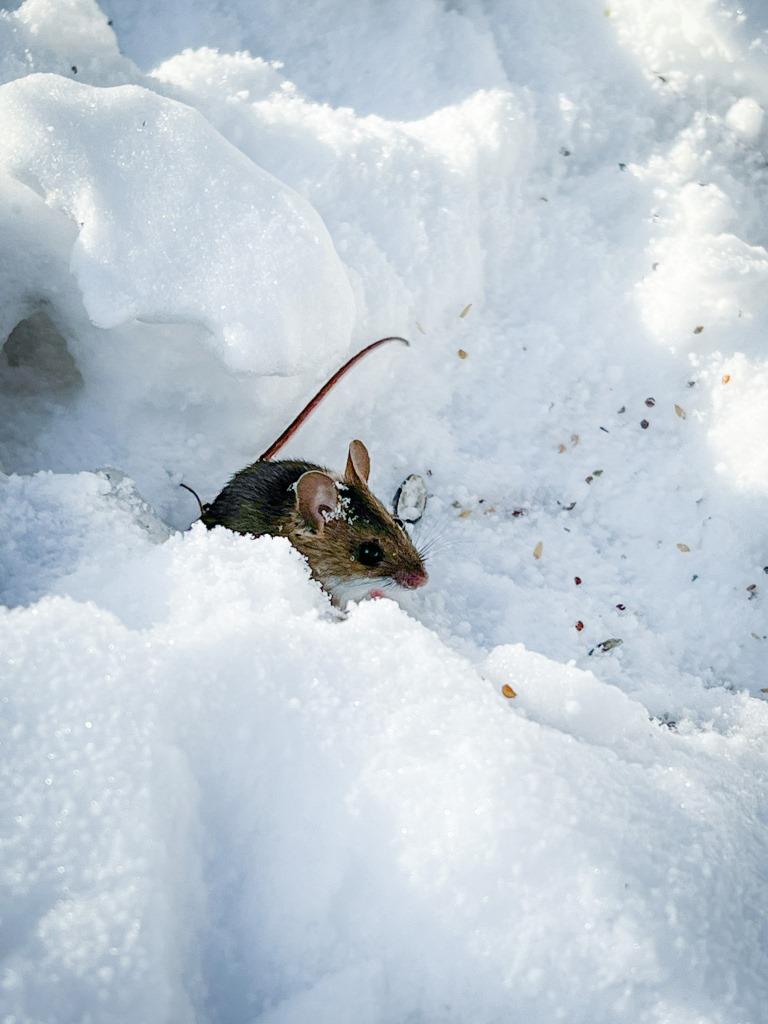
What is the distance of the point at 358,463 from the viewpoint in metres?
2.41

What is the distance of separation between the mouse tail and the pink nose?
614 millimetres

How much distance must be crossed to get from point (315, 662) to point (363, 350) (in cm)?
128

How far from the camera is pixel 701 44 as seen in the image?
2893mm

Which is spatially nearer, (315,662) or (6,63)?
(315,662)

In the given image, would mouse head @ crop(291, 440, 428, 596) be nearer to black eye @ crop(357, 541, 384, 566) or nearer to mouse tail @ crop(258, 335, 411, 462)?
black eye @ crop(357, 541, 384, 566)

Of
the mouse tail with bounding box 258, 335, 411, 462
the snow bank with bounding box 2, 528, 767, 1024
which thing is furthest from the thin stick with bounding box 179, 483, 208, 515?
the snow bank with bounding box 2, 528, 767, 1024

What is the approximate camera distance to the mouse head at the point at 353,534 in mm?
2395

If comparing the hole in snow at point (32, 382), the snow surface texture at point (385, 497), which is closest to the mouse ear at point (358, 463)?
the snow surface texture at point (385, 497)

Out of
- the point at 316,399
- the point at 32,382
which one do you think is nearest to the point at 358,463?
the point at 316,399

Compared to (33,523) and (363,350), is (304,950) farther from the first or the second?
(363,350)

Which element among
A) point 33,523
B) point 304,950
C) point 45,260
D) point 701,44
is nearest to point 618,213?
point 701,44

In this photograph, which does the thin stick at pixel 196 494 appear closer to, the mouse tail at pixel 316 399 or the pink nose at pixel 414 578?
the mouse tail at pixel 316 399

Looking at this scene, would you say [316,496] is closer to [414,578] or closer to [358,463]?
[358,463]

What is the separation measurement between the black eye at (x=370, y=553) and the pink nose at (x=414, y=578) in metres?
0.10
